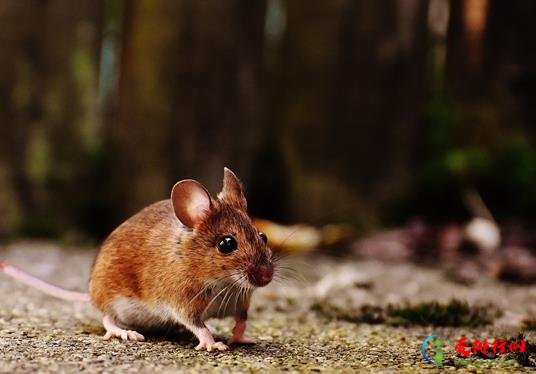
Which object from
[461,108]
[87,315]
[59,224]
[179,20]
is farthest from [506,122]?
[87,315]

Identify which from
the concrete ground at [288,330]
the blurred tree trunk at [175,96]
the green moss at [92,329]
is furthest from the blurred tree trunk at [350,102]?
the green moss at [92,329]

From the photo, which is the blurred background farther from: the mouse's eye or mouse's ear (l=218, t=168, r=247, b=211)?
the mouse's eye

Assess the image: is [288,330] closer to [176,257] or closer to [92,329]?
[176,257]

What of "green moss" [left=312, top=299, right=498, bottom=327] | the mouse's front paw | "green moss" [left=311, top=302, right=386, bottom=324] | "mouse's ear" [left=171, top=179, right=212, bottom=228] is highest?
"mouse's ear" [left=171, top=179, right=212, bottom=228]

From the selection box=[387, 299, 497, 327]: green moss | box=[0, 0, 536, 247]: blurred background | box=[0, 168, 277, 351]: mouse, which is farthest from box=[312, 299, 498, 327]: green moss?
box=[0, 0, 536, 247]: blurred background

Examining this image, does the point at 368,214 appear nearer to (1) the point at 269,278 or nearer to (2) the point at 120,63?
(2) the point at 120,63
